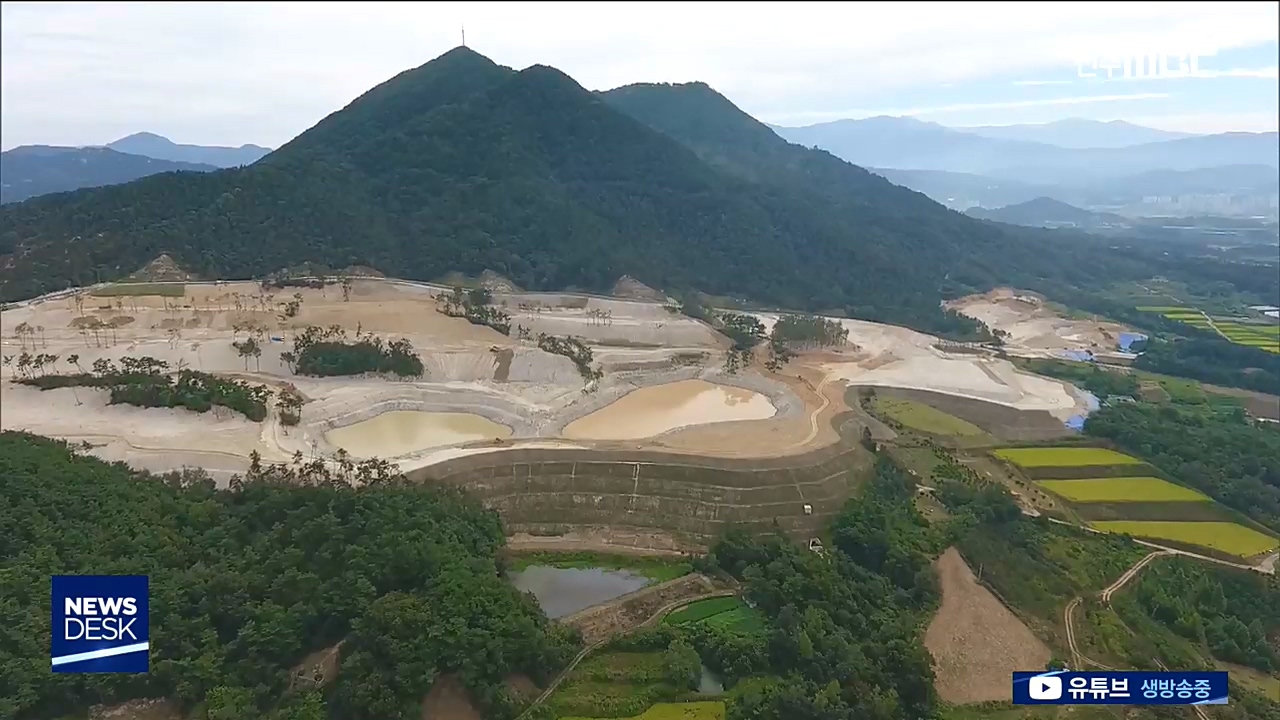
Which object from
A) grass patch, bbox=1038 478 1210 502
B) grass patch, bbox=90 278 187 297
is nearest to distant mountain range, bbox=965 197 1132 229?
grass patch, bbox=1038 478 1210 502

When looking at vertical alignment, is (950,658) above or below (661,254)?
below

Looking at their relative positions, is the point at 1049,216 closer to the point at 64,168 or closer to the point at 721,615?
the point at 721,615

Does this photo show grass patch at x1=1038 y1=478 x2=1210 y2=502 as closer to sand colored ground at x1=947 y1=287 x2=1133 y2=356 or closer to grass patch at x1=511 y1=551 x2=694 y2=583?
grass patch at x1=511 y1=551 x2=694 y2=583

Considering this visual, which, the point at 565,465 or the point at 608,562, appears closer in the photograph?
the point at 608,562

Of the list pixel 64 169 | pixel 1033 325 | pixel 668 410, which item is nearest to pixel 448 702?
pixel 668 410

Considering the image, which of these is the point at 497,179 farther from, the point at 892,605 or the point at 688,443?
the point at 892,605

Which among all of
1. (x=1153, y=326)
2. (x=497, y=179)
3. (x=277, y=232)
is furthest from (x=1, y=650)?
(x=1153, y=326)
